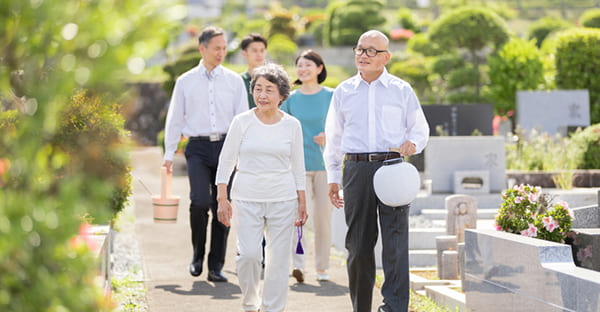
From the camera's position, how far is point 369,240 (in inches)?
195

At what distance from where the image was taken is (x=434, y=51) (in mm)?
38750

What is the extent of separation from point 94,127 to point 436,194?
271 inches

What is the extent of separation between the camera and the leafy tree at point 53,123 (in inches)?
67.7

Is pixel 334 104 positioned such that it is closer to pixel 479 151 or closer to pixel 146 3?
pixel 146 3

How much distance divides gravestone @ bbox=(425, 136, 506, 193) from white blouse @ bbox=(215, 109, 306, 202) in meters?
7.22

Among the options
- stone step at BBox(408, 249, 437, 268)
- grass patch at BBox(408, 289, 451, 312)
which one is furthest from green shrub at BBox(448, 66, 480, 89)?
grass patch at BBox(408, 289, 451, 312)

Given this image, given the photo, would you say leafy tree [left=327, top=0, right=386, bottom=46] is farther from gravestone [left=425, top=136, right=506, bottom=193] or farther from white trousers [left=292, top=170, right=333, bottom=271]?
white trousers [left=292, top=170, right=333, bottom=271]

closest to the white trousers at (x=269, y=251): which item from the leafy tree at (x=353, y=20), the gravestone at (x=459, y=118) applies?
the gravestone at (x=459, y=118)

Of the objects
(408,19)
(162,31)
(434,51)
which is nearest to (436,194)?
(162,31)

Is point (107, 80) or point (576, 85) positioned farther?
point (576, 85)

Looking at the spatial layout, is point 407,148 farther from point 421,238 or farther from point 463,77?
point 463,77

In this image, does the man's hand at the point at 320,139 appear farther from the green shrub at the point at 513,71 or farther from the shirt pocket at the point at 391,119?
the green shrub at the point at 513,71

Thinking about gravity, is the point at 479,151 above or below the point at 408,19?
below

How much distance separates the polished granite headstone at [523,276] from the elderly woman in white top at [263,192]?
3.96 feet
